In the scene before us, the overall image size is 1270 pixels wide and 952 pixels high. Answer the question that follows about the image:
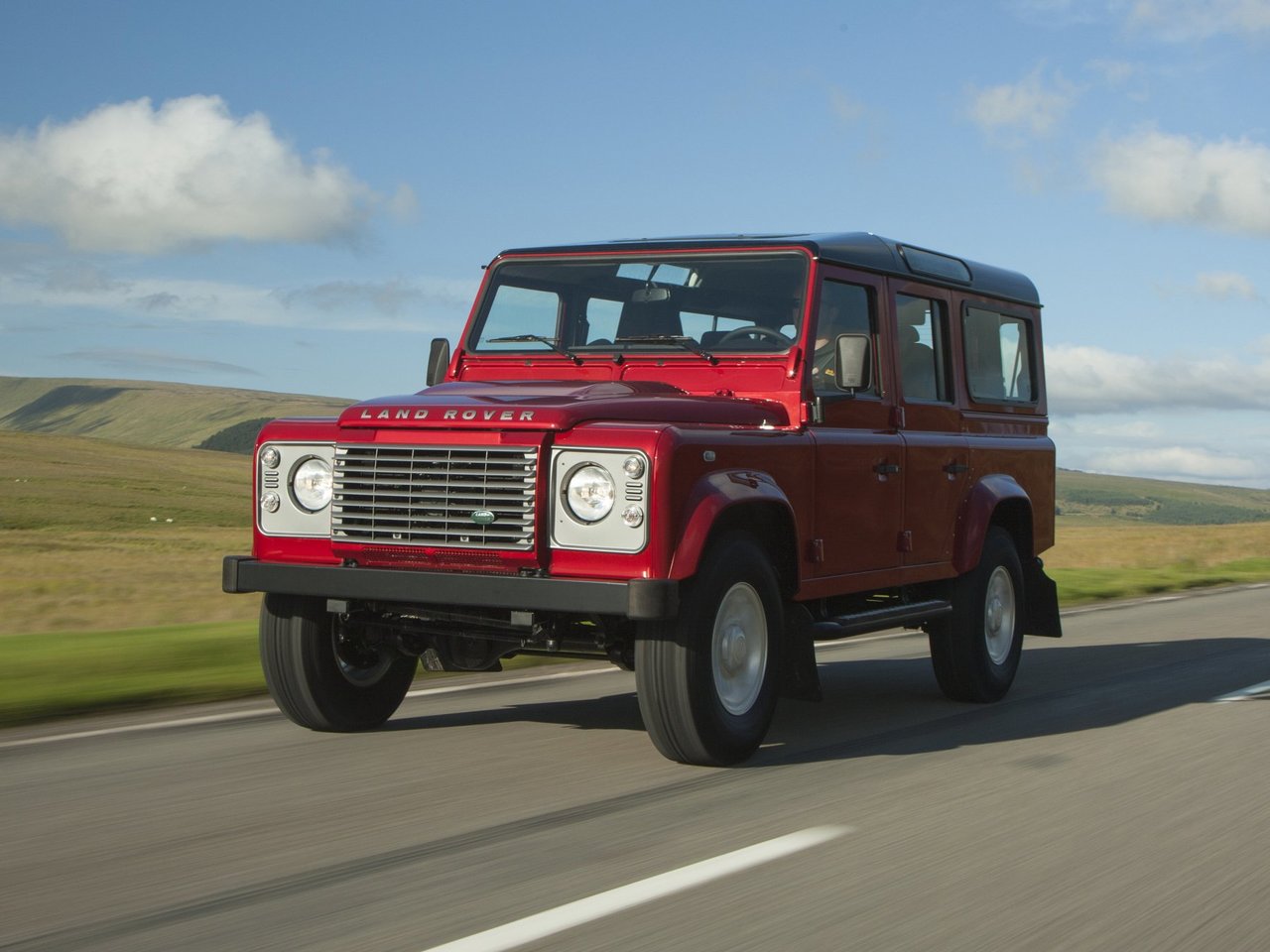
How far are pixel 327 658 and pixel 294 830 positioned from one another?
6.13ft

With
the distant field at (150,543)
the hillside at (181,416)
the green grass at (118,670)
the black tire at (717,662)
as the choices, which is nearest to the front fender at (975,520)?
the black tire at (717,662)

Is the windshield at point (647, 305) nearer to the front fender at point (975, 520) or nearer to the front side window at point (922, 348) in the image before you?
the front side window at point (922, 348)

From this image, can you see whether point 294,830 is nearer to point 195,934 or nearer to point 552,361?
point 195,934

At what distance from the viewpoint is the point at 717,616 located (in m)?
6.12

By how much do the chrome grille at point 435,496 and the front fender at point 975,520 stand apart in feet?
10.7

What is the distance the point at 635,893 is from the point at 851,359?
3.17 m

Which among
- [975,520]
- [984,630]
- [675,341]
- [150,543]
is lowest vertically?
[984,630]

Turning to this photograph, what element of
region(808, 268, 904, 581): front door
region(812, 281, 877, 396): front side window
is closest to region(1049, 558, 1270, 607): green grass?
region(808, 268, 904, 581): front door

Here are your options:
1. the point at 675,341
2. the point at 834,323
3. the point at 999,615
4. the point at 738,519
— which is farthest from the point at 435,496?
the point at 999,615

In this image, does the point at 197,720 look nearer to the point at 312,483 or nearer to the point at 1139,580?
the point at 312,483

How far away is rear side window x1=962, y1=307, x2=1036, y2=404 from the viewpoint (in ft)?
29.3

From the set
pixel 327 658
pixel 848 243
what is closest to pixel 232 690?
pixel 327 658

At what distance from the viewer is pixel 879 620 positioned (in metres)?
7.39

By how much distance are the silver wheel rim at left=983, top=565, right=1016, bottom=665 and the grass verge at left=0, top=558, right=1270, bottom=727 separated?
329 centimetres
